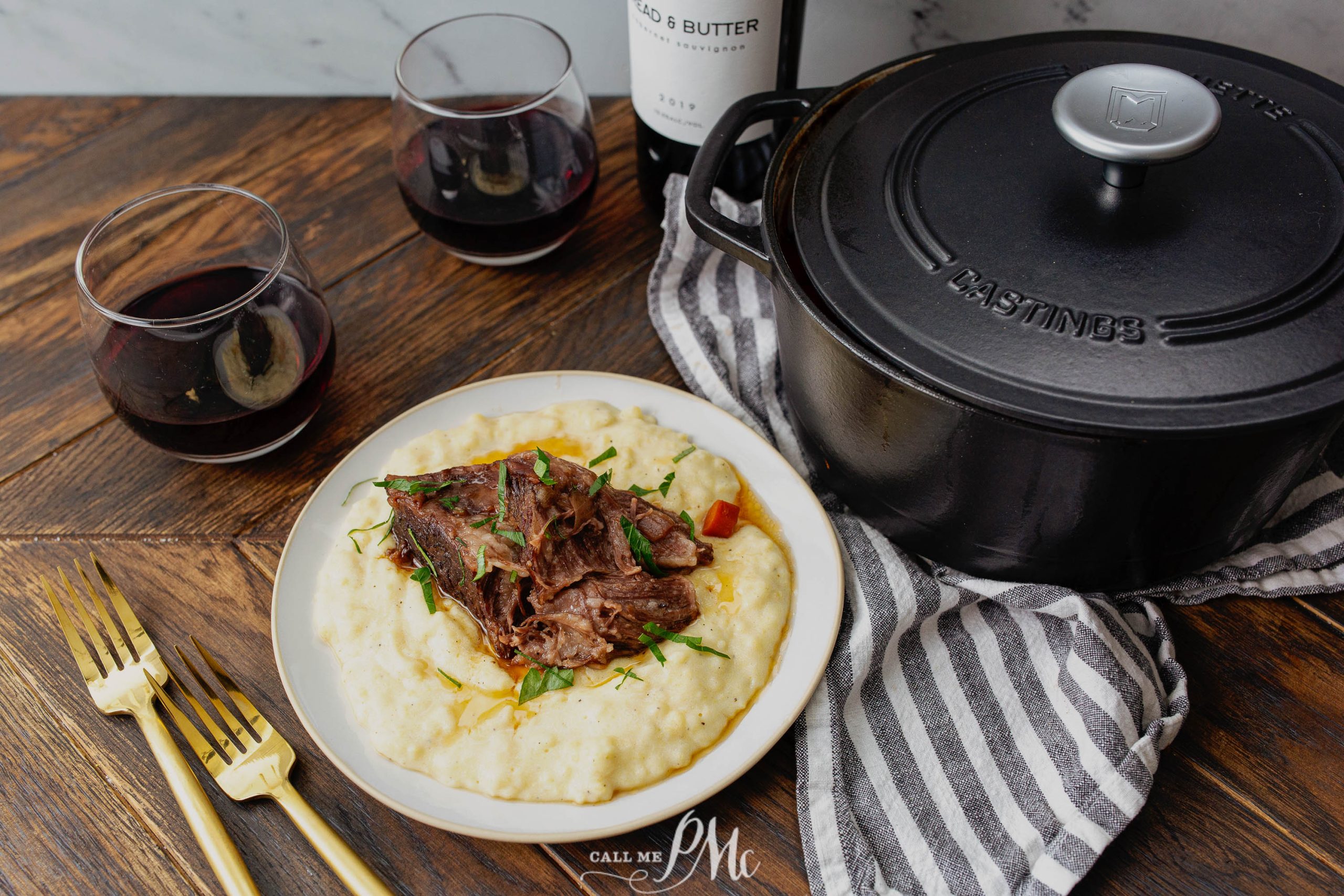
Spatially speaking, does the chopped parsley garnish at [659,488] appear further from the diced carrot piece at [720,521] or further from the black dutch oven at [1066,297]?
the black dutch oven at [1066,297]

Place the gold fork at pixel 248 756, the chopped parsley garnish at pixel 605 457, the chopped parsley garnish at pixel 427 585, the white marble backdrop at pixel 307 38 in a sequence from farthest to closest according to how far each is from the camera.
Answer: the white marble backdrop at pixel 307 38, the chopped parsley garnish at pixel 605 457, the chopped parsley garnish at pixel 427 585, the gold fork at pixel 248 756

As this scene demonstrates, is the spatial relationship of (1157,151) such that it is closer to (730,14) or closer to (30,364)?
(730,14)

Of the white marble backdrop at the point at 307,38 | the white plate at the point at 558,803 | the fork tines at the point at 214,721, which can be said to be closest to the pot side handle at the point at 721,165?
the white plate at the point at 558,803

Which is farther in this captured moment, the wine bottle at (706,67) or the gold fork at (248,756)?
the wine bottle at (706,67)

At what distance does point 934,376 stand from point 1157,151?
1.02ft

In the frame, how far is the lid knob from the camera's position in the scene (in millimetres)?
1050

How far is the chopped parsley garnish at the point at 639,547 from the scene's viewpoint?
1.25 metres

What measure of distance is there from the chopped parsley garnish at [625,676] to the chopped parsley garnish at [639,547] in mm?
125

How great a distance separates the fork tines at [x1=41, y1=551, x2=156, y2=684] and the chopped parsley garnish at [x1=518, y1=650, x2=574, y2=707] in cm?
47

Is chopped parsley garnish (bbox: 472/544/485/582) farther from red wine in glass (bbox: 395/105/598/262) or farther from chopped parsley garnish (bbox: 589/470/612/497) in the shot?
red wine in glass (bbox: 395/105/598/262)

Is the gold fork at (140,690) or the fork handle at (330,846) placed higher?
the fork handle at (330,846)

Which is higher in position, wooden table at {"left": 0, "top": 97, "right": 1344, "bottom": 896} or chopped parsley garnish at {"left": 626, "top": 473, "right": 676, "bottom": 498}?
chopped parsley garnish at {"left": 626, "top": 473, "right": 676, "bottom": 498}

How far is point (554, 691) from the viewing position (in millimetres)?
1174

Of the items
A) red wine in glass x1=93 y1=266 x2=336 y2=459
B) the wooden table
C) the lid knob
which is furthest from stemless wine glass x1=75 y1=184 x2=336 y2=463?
the lid knob
